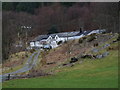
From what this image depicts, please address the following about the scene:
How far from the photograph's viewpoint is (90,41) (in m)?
42.8

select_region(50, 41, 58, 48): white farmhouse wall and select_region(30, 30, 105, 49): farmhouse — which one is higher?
select_region(30, 30, 105, 49): farmhouse

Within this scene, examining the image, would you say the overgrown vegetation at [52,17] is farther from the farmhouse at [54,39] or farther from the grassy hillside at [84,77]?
the grassy hillside at [84,77]

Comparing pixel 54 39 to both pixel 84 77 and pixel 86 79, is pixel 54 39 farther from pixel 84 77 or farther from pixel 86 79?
pixel 86 79

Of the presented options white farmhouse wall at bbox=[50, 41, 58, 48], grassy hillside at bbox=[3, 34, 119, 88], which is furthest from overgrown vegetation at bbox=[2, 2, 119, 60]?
grassy hillside at bbox=[3, 34, 119, 88]

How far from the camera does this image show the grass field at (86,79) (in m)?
16.3

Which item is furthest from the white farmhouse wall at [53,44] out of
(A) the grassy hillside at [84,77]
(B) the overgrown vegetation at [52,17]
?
(A) the grassy hillside at [84,77]

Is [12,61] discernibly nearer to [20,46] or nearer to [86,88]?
[20,46]

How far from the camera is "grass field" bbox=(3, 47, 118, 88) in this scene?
643 inches

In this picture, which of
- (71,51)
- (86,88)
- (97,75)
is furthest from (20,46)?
(86,88)

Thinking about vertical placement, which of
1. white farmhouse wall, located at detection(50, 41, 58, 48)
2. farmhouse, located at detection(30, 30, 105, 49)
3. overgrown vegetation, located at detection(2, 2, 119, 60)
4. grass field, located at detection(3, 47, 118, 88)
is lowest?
grass field, located at detection(3, 47, 118, 88)

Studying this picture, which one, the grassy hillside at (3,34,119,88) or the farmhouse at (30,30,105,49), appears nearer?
the grassy hillside at (3,34,119,88)

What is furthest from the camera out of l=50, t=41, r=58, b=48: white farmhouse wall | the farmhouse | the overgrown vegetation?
the farmhouse

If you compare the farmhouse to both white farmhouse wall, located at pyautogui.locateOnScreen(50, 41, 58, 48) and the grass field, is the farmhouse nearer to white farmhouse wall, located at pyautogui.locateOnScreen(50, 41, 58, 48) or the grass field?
white farmhouse wall, located at pyautogui.locateOnScreen(50, 41, 58, 48)

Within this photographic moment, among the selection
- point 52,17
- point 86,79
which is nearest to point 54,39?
point 52,17
